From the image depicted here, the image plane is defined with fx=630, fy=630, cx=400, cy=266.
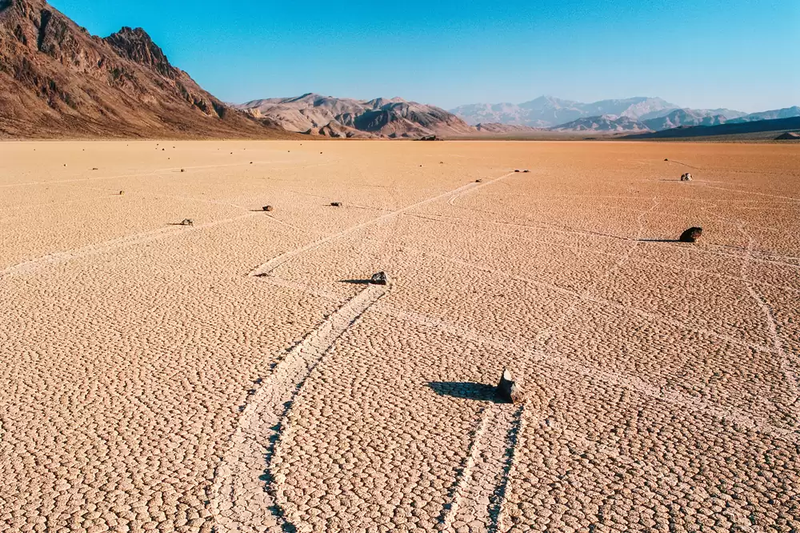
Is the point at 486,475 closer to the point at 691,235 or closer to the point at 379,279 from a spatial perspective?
the point at 379,279

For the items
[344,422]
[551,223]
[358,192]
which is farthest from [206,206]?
[344,422]

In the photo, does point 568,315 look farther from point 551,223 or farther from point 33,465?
point 551,223

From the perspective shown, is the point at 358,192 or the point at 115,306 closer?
the point at 115,306

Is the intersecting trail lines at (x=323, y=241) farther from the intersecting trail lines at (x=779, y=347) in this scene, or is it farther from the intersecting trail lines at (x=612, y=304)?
the intersecting trail lines at (x=779, y=347)

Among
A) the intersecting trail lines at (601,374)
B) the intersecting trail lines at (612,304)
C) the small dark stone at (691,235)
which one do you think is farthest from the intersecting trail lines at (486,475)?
the small dark stone at (691,235)

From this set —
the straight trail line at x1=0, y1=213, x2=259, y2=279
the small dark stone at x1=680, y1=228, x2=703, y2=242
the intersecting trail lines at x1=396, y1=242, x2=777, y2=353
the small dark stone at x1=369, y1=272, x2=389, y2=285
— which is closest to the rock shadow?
the intersecting trail lines at x1=396, y1=242, x2=777, y2=353
